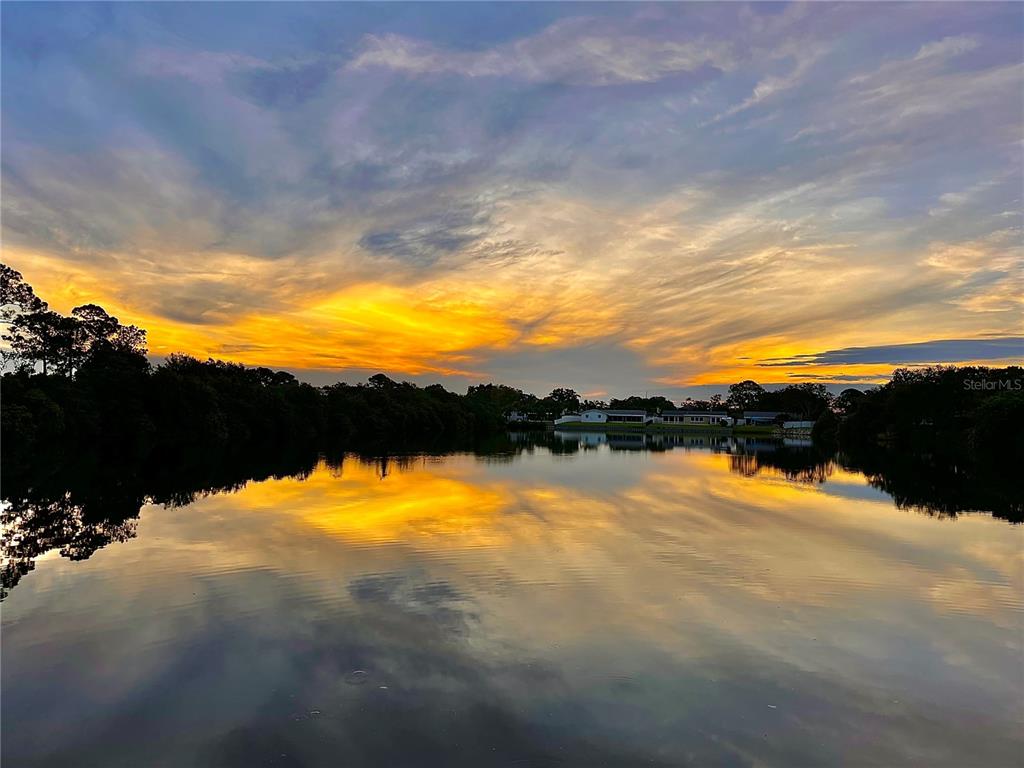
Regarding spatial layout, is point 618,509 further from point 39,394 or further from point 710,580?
point 39,394

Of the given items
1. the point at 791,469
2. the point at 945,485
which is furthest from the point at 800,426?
the point at 945,485

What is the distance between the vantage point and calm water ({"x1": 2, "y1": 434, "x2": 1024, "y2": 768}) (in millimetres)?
5613

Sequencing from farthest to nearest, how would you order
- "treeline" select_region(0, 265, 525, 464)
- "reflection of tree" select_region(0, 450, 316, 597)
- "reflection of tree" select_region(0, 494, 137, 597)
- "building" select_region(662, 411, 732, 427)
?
1. "building" select_region(662, 411, 732, 427)
2. "treeline" select_region(0, 265, 525, 464)
3. "reflection of tree" select_region(0, 450, 316, 597)
4. "reflection of tree" select_region(0, 494, 137, 597)

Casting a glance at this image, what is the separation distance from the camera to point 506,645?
781 cm

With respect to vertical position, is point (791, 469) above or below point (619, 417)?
below

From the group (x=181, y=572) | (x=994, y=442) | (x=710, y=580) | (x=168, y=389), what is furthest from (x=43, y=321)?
(x=994, y=442)

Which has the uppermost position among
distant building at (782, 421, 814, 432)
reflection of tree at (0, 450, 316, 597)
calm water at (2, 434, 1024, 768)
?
distant building at (782, 421, 814, 432)

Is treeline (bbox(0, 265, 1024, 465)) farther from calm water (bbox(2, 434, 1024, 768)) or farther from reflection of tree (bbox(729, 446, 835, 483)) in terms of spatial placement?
calm water (bbox(2, 434, 1024, 768))

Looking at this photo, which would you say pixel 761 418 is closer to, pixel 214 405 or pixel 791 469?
pixel 791 469

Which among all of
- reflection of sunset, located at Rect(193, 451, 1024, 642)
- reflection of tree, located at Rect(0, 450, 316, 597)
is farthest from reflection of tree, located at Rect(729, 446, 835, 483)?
reflection of tree, located at Rect(0, 450, 316, 597)

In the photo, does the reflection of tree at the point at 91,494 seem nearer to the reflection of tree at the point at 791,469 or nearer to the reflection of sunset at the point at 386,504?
the reflection of sunset at the point at 386,504

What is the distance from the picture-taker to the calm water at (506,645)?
18.4 ft

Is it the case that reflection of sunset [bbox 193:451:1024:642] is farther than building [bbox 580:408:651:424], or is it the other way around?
building [bbox 580:408:651:424]

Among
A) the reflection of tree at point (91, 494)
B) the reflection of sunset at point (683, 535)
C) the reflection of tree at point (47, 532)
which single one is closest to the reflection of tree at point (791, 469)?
the reflection of sunset at point (683, 535)
